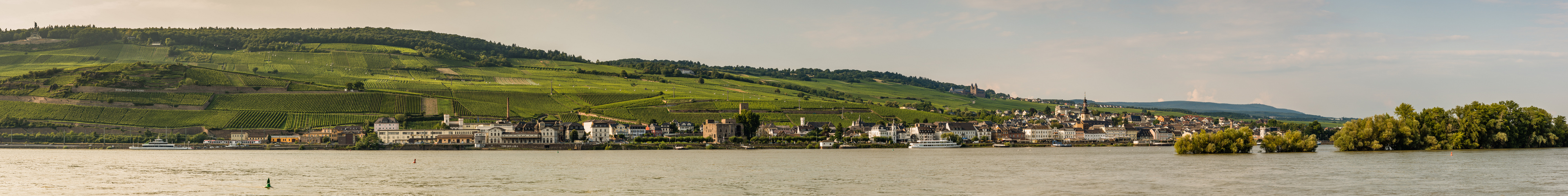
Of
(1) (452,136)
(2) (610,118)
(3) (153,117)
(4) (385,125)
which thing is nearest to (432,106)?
(4) (385,125)

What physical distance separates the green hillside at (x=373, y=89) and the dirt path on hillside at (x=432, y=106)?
0.35 meters

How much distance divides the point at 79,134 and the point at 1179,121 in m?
153

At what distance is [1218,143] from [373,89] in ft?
344

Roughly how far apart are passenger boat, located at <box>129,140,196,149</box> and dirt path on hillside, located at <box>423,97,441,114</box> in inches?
1107

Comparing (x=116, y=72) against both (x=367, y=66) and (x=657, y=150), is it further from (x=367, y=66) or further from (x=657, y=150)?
(x=657, y=150)

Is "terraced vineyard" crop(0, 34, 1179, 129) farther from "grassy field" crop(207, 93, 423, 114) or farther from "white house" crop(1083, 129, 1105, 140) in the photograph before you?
"white house" crop(1083, 129, 1105, 140)

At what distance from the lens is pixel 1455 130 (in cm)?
6225

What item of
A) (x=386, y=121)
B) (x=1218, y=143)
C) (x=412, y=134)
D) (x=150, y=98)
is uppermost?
(x=150, y=98)

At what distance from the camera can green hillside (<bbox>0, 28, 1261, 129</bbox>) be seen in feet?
339

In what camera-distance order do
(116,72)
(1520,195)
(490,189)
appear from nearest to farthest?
(1520,195), (490,189), (116,72)

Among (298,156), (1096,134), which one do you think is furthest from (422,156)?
(1096,134)

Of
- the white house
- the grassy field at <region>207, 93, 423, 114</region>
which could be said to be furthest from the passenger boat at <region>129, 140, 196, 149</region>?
the white house

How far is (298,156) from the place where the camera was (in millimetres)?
61812

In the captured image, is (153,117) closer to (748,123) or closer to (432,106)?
(432,106)
